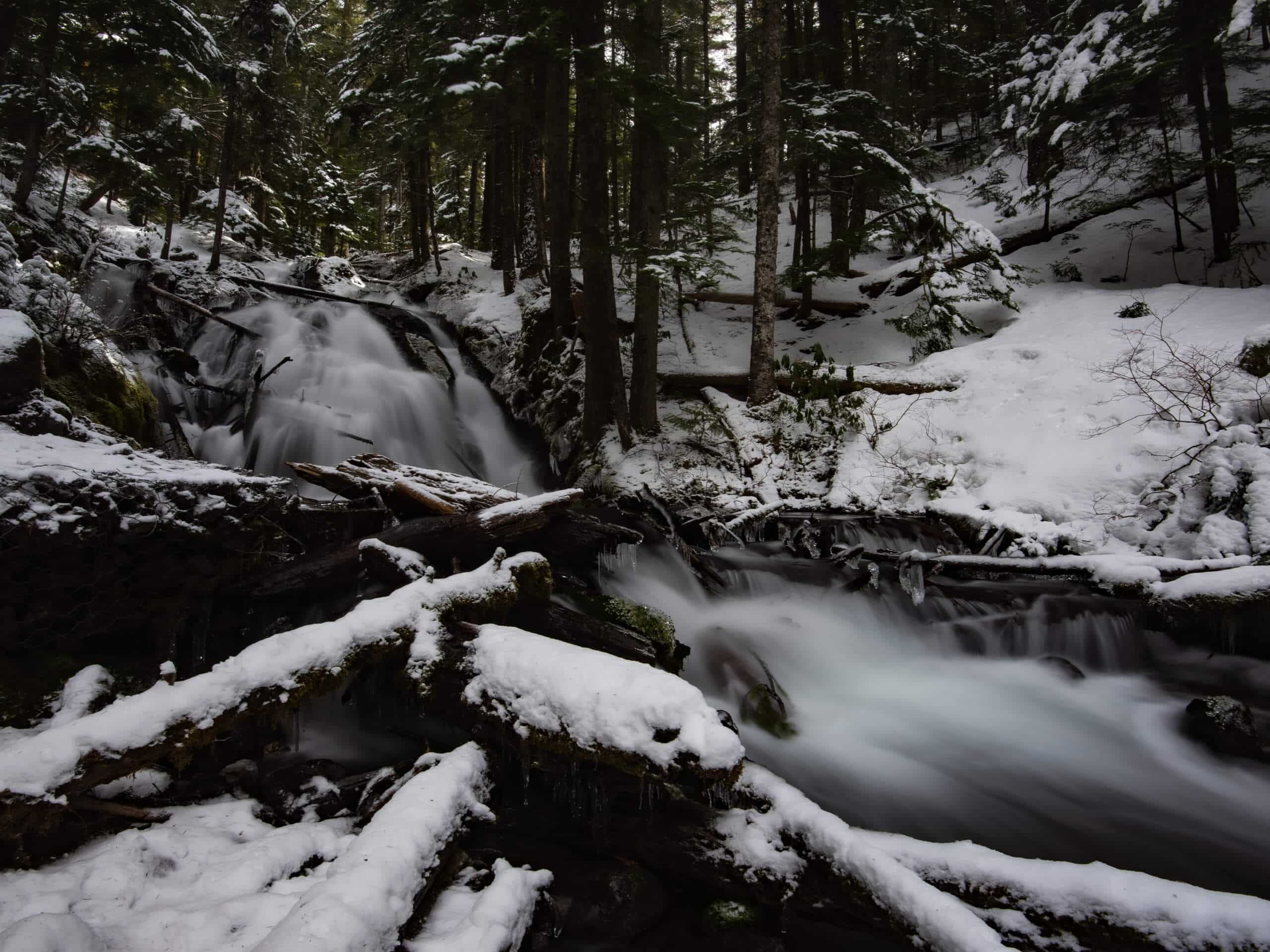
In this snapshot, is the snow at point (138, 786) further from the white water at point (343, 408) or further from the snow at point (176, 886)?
the white water at point (343, 408)

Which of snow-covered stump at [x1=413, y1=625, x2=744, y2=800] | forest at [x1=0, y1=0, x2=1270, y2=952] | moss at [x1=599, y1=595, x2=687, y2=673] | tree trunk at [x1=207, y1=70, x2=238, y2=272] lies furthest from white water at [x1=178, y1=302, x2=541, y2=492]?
snow-covered stump at [x1=413, y1=625, x2=744, y2=800]

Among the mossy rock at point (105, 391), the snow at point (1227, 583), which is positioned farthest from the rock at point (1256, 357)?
the mossy rock at point (105, 391)

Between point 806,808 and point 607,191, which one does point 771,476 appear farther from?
point 806,808

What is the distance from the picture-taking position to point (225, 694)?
114 inches

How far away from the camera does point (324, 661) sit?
3.19 meters

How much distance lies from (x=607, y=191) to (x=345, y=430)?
644 centimetres

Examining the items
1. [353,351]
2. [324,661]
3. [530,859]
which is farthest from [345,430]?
[530,859]

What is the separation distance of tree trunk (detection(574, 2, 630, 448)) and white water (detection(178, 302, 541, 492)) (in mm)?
2194

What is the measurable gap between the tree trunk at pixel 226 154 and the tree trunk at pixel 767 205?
13.4 m

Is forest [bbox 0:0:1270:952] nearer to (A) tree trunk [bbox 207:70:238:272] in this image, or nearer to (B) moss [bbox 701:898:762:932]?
(B) moss [bbox 701:898:762:932]

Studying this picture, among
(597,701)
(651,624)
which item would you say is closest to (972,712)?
(651,624)

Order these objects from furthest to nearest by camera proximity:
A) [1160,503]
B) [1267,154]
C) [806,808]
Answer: [1267,154] < [1160,503] < [806,808]

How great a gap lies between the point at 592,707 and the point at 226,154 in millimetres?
18851

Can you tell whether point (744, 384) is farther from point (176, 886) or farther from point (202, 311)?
point (202, 311)
